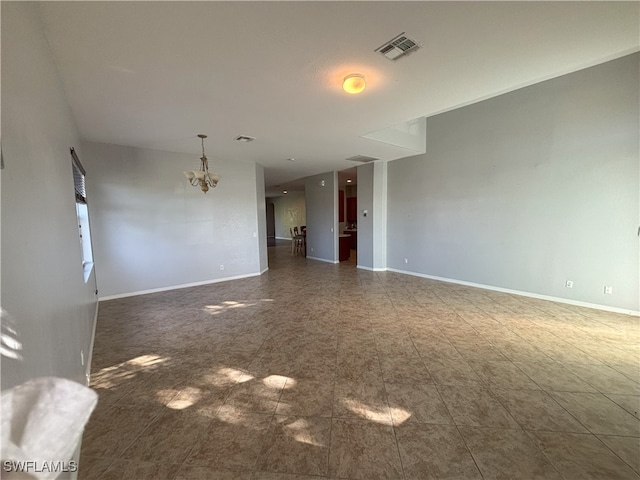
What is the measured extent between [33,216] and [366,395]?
2.45m

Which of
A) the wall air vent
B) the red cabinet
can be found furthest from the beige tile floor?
the red cabinet

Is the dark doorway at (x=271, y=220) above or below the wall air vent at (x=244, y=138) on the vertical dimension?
below

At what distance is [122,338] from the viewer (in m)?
3.25

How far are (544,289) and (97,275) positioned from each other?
7.93 meters

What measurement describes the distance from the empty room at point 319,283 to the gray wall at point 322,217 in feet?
7.69

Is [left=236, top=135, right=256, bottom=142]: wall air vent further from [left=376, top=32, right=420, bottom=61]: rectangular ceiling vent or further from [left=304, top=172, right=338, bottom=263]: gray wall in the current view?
[left=304, top=172, right=338, bottom=263]: gray wall

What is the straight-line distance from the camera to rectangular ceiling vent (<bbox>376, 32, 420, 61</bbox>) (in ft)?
6.50

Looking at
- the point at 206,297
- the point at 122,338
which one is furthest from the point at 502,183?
the point at 122,338

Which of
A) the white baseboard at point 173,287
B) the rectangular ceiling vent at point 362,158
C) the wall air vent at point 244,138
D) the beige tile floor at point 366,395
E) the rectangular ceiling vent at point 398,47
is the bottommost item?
the beige tile floor at point 366,395

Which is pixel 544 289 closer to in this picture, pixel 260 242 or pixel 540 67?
pixel 540 67

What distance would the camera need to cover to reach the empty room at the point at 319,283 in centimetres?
149

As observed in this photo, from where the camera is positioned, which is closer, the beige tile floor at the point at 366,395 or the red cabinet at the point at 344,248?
the beige tile floor at the point at 366,395

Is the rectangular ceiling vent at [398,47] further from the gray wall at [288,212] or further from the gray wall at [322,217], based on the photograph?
the gray wall at [288,212]

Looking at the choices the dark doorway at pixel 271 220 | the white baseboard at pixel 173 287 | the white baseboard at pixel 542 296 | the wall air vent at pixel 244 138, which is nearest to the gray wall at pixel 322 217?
the white baseboard at pixel 173 287
